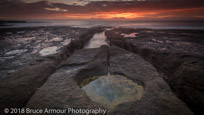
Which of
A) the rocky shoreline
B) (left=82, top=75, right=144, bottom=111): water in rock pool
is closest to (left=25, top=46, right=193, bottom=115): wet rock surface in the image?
the rocky shoreline

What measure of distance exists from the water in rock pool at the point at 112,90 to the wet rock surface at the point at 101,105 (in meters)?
0.24

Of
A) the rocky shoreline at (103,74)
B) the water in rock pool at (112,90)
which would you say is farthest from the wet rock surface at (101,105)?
the water in rock pool at (112,90)

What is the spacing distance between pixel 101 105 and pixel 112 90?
37.8 inches

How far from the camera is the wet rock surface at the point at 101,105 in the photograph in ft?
8.38

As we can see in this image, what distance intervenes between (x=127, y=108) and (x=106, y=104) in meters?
0.72

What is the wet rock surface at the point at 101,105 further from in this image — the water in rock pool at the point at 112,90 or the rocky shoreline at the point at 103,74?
the water in rock pool at the point at 112,90

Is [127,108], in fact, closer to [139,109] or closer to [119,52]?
[139,109]

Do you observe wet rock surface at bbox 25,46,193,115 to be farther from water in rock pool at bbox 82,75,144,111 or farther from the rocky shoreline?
water in rock pool at bbox 82,75,144,111

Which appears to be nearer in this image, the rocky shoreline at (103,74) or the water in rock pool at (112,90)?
the rocky shoreline at (103,74)

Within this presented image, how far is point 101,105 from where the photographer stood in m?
2.92

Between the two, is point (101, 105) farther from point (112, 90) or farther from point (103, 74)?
point (103, 74)

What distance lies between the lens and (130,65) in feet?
16.4

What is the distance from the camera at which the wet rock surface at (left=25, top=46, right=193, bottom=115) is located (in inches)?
101

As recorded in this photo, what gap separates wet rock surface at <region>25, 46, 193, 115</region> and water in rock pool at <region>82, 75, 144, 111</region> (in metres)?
0.24
